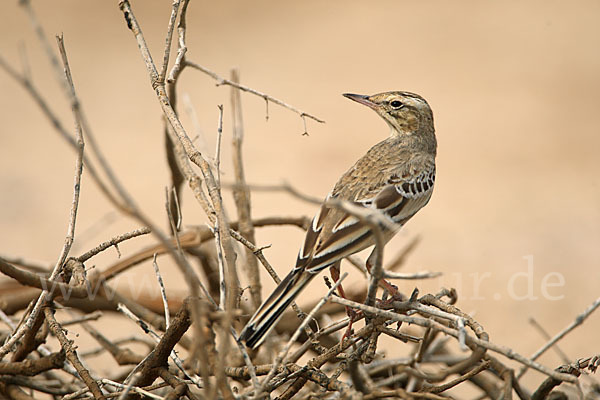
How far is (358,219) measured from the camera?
2672mm

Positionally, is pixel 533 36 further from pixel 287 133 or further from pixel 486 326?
pixel 486 326

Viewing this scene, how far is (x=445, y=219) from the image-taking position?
7559 millimetres

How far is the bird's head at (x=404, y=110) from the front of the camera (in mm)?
4523

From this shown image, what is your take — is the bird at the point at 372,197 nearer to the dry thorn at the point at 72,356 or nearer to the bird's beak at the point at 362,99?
the bird's beak at the point at 362,99

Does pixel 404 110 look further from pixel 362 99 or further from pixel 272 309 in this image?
pixel 272 309

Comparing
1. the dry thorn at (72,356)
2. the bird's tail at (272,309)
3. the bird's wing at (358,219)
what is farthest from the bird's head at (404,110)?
the dry thorn at (72,356)

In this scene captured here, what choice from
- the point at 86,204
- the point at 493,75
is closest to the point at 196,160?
the point at 86,204

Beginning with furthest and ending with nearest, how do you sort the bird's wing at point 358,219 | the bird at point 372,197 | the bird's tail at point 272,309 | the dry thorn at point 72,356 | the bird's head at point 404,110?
the bird's head at point 404,110 < the bird's wing at point 358,219 < the bird at point 372,197 < the dry thorn at point 72,356 < the bird's tail at point 272,309

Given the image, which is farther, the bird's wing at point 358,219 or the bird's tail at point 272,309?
the bird's wing at point 358,219

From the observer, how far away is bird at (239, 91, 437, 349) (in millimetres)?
2691

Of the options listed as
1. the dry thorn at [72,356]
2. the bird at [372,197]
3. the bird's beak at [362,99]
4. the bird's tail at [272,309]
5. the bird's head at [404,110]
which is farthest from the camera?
the bird's head at [404,110]

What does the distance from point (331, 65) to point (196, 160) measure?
28.0 feet

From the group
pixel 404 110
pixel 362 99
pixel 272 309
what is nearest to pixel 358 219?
pixel 272 309

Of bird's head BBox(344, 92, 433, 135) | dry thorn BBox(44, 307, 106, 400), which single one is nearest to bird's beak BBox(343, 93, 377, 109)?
bird's head BBox(344, 92, 433, 135)
